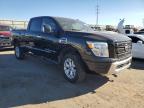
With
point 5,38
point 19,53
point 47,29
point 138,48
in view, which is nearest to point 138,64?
point 138,48

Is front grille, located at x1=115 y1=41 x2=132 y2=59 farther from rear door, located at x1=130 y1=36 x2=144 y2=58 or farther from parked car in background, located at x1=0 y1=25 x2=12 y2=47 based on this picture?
parked car in background, located at x1=0 y1=25 x2=12 y2=47

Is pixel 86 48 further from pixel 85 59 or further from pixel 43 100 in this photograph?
pixel 43 100

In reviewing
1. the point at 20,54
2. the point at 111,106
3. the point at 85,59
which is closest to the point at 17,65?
the point at 20,54

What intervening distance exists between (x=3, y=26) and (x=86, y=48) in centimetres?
1051

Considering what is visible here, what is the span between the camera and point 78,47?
6.39 metres

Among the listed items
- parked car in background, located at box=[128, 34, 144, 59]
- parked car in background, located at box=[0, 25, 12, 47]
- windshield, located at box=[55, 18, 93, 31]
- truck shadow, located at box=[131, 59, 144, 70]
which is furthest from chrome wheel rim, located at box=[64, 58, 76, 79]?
parked car in background, located at box=[0, 25, 12, 47]

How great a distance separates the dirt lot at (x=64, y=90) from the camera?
17.2ft

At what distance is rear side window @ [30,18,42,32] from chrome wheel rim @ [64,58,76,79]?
2.21 metres

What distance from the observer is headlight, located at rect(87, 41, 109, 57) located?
6045mm

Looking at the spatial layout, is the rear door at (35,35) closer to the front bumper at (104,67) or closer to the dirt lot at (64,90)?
the dirt lot at (64,90)

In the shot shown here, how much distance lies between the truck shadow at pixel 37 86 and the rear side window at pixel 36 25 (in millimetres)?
1491

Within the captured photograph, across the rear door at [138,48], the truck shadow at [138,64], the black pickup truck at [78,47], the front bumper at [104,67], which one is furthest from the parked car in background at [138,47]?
the front bumper at [104,67]

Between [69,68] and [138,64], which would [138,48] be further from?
[69,68]

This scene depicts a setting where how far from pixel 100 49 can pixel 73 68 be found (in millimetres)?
1069
